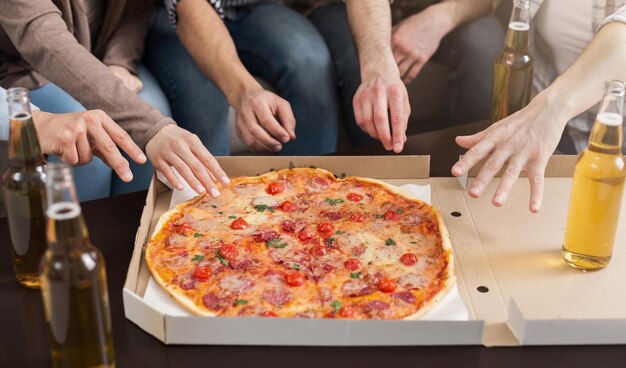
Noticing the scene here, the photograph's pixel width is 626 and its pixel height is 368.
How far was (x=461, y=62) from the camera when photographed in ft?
8.34

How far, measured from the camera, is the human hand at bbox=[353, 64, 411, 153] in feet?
5.32

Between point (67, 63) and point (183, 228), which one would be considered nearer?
point (183, 228)

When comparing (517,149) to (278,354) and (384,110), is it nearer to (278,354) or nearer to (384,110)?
(384,110)

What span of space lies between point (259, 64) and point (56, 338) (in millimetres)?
1615

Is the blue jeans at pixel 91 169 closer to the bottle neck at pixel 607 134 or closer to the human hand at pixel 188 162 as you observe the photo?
the human hand at pixel 188 162

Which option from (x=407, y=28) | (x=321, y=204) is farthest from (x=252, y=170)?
(x=407, y=28)

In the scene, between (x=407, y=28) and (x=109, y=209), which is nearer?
(x=109, y=209)

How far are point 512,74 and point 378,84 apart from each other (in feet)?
0.95

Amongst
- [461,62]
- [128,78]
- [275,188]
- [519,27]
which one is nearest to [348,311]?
[275,188]

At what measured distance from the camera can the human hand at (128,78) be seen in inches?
86.5

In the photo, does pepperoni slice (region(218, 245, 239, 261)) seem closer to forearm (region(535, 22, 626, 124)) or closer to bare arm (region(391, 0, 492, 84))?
forearm (region(535, 22, 626, 124))

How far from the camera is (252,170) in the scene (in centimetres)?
160

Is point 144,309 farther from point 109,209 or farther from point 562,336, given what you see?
point 562,336

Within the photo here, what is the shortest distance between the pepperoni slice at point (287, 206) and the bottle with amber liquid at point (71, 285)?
1.80ft
